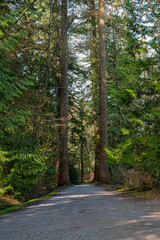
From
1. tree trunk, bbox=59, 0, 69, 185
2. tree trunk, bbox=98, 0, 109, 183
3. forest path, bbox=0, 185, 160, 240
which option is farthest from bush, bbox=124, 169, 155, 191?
tree trunk, bbox=59, 0, 69, 185

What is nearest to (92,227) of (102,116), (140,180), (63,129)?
(140,180)

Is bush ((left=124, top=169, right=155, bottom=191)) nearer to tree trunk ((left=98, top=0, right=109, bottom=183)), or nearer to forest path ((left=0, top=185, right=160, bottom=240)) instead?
forest path ((left=0, top=185, right=160, bottom=240))

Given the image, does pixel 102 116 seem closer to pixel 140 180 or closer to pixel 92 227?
pixel 140 180

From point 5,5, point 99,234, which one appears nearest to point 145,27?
point 5,5

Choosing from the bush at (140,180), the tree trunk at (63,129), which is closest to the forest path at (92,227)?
the bush at (140,180)

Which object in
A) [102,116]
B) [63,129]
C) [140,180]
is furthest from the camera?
[102,116]

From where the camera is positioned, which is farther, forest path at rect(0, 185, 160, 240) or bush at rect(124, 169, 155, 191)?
bush at rect(124, 169, 155, 191)

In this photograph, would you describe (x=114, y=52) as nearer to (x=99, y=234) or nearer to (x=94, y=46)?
(x=94, y=46)

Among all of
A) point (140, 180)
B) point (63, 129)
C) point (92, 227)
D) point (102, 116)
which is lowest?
point (92, 227)

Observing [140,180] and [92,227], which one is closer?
[92,227]

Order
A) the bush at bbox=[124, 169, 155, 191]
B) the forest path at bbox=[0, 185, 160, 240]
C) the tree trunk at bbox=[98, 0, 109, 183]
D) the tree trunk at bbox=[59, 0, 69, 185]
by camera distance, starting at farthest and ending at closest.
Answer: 1. the tree trunk at bbox=[59, 0, 69, 185]
2. the tree trunk at bbox=[98, 0, 109, 183]
3. the bush at bbox=[124, 169, 155, 191]
4. the forest path at bbox=[0, 185, 160, 240]

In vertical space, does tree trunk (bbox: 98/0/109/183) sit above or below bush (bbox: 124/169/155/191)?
above

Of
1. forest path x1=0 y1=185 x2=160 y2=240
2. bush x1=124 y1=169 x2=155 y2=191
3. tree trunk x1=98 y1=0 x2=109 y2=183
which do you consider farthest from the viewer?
tree trunk x1=98 y1=0 x2=109 y2=183

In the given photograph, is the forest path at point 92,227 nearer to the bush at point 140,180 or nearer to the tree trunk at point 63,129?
the bush at point 140,180
